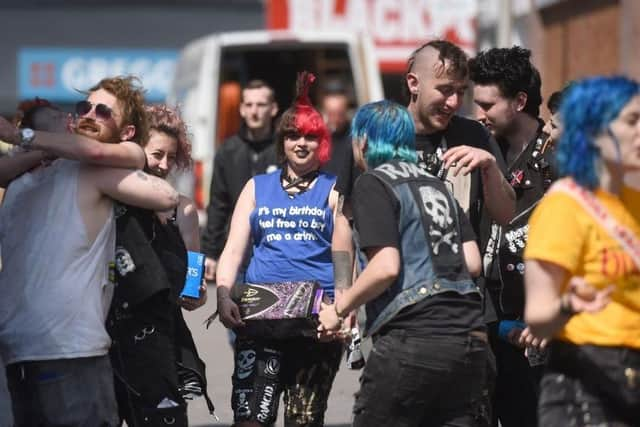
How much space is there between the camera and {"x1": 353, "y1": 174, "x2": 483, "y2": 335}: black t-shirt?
4.89 meters

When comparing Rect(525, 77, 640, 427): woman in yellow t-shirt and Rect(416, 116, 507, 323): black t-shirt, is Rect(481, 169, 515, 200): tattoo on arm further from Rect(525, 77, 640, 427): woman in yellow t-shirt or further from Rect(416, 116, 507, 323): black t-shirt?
Rect(525, 77, 640, 427): woman in yellow t-shirt

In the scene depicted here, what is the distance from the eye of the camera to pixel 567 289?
13.6ft

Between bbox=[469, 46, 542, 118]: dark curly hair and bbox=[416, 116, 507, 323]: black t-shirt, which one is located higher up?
bbox=[469, 46, 542, 118]: dark curly hair

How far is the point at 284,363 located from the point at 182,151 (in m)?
1.09

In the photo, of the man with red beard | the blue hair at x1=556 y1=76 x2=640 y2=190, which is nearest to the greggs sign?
the man with red beard

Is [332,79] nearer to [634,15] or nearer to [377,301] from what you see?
[634,15]

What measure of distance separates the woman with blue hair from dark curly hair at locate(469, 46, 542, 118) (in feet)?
4.21

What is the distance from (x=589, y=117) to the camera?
13.6ft

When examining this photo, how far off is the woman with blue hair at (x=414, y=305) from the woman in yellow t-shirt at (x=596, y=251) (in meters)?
0.75

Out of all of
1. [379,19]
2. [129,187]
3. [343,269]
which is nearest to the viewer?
[129,187]

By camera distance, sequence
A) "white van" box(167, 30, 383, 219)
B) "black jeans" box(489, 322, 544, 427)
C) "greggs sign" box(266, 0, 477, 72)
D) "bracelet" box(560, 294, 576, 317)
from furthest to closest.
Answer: "greggs sign" box(266, 0, 477, 72) < "white van" box(167, 30, 383, 219) < "black jeans" box(489, 322, 544, 427) < "bracelet" box(560, 294, 576, 317)

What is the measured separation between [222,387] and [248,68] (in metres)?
7.80

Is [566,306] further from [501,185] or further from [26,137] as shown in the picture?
[26,137]

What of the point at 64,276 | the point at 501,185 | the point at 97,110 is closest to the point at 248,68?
the point at 501,185
